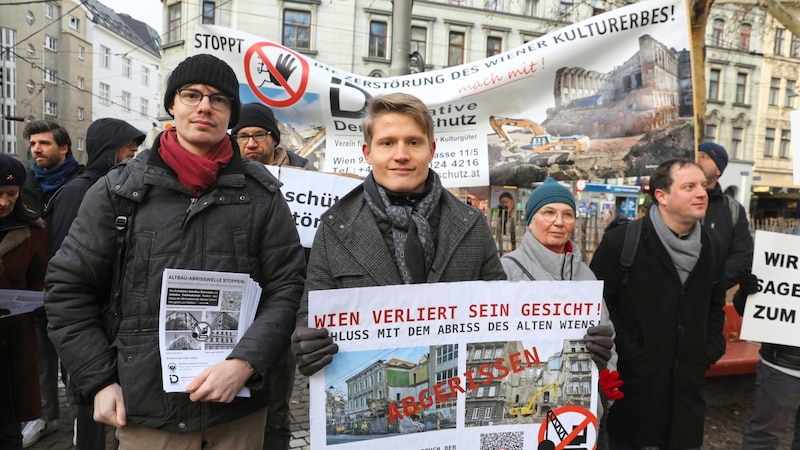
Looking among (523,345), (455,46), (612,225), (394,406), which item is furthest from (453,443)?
(455,46)

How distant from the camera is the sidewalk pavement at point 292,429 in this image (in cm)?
384

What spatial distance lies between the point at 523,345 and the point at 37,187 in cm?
393

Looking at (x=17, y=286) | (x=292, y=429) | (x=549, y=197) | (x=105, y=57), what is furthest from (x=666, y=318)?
(x=105, y=57)

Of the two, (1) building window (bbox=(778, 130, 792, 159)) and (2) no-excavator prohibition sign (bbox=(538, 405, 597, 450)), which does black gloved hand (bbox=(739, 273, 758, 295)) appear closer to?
(2) no-excavator prohibition sign (bbox=(538, 405, 597, 450))

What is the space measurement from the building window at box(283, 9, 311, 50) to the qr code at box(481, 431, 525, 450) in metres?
27.0

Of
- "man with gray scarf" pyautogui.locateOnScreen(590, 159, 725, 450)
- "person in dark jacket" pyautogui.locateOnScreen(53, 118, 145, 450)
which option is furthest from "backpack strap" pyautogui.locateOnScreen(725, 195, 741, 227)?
"person in dark jacket" pyautogui.locateOnScreen(53, 118, 145, 450)

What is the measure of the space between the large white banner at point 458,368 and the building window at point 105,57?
2677 inches

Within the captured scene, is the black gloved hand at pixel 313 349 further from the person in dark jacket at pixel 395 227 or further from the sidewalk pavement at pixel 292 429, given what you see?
the sidewalk pavement at pixel 292 429

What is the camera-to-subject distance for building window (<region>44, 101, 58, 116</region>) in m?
51.2

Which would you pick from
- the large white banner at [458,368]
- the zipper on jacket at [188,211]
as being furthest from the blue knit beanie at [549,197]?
the zipper on jacket at [188,211]

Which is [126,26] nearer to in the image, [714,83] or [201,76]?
[714,83]

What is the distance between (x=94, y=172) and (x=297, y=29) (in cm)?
2533

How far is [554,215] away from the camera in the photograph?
259 centimetres

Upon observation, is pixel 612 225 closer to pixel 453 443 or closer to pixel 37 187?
pixel 453 443
